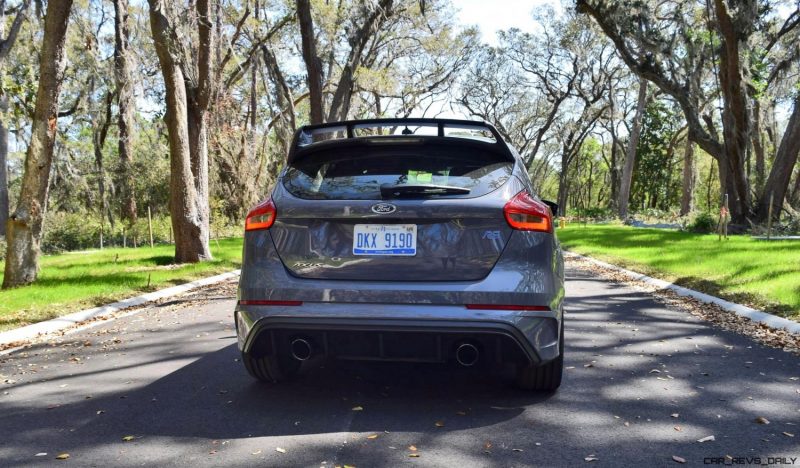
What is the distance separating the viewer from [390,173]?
13.5ft

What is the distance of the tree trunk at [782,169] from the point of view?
67.3ft

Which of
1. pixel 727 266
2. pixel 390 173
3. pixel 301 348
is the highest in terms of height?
pixel 390 173

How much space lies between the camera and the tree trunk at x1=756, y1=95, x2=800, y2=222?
67.3 ft

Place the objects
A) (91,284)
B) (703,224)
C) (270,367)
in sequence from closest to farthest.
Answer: (270,367) → (91,284) → (703,224)

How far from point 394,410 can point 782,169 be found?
20651 mm

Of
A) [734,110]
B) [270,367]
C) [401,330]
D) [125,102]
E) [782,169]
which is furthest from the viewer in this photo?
[782,169]

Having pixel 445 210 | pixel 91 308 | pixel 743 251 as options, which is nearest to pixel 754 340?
pixel 445 210

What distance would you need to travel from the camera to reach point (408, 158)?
421 cm

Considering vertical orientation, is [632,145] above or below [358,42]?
below

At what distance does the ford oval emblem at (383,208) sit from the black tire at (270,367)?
51.7 inches

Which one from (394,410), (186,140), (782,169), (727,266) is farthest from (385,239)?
(782,169)

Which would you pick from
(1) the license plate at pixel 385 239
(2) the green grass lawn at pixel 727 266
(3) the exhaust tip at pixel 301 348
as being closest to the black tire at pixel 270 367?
(3) the exhaust tip at pixel 301 348

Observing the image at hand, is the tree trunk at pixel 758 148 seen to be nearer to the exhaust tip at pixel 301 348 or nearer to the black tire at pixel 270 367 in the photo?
the black tire at pixel 270 367

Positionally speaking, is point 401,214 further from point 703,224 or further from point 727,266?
point 703,224
